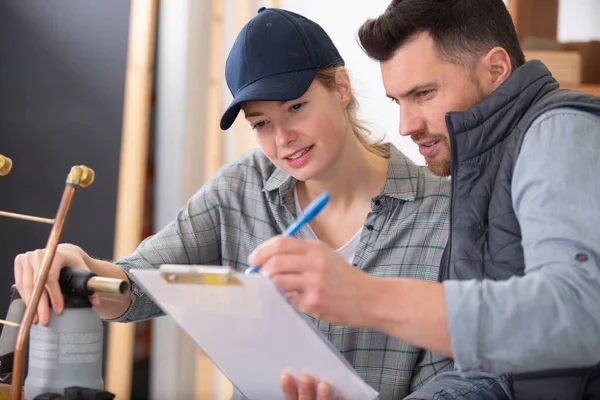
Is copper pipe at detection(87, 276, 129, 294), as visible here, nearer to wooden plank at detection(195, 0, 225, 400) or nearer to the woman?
the woman

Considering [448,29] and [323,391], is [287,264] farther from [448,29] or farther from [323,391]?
[448,29]

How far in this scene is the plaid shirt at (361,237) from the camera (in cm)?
151

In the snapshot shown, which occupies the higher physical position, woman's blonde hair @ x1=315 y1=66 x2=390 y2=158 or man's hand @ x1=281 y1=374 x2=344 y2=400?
woman's blonde hair @ x1=315 y1=66 x2=390 y2=158

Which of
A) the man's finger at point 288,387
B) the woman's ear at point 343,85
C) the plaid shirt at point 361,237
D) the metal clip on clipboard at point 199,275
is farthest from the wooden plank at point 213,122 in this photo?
the metal clip on clipboard at point 199,275

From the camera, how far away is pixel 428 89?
4.27ft

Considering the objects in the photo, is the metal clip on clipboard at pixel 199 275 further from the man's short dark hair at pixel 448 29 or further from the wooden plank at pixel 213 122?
the wooden plank at pixel 213 122

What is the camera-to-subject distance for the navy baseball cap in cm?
148

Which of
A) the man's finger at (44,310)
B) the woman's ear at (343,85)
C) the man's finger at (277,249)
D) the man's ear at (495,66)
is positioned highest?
the man's ear at (495,66)

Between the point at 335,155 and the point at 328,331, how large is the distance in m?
0.34

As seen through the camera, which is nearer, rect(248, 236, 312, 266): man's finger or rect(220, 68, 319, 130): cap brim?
rect(248, 236, 312, 266): man's finger

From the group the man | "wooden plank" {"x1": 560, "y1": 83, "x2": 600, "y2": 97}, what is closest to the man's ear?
the man

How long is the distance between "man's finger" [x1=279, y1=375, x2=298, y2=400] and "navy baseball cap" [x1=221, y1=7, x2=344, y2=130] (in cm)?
61

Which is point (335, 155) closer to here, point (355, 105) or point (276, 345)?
point (355, 105)

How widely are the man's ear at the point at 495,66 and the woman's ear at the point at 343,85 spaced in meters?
0.39
